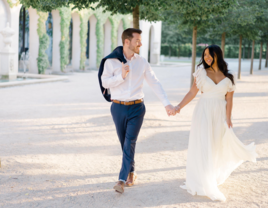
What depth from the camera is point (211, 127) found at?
424 cm

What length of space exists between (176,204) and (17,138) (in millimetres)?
3870

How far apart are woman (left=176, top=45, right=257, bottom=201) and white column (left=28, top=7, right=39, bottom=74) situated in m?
18.0

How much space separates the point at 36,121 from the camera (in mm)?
8188

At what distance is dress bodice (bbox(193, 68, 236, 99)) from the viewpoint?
4.20 m

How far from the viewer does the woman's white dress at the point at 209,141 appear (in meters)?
4.14

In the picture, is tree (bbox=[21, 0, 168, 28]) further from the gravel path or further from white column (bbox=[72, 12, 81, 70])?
white column (bbox=[72, 12, 81, 70])

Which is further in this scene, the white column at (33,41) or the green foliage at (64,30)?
the green foliage at (64,30)

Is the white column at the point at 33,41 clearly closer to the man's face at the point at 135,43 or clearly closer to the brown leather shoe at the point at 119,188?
the man's face at the point at 135,43

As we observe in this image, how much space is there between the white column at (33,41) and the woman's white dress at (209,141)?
59.2ft

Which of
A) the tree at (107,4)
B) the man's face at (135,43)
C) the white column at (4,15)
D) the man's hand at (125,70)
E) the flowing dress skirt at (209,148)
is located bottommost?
the flowing dress skirt at (209,148)

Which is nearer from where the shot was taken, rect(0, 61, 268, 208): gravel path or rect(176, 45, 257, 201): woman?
rect(0, 61, 268, 208): gravel path

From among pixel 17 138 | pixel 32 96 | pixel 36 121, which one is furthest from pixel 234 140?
pixel 32 96

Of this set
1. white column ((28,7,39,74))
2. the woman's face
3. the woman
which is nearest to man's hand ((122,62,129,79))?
the woman

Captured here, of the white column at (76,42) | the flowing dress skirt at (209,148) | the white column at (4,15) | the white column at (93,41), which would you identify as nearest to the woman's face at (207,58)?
the flowing dress skirt at (209,148)
